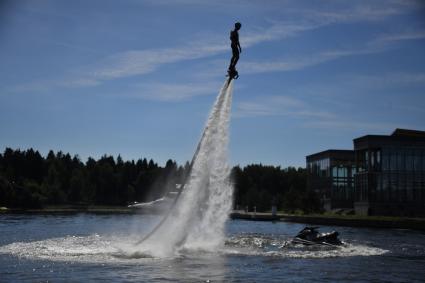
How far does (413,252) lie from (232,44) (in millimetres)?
21258

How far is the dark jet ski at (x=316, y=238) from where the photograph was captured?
4650 cm

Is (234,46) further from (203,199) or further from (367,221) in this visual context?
(367,221)

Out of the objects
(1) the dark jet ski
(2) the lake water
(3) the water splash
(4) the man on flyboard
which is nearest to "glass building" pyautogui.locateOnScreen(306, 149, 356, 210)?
(1) the dark jet ski

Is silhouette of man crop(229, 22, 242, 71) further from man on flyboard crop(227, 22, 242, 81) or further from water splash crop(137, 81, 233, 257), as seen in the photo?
water splash crop(137, 81, 233, 257)

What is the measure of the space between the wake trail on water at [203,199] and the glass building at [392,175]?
65.6m

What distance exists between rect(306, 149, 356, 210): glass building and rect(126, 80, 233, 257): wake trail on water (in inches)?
3352

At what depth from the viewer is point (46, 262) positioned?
32.8 meters

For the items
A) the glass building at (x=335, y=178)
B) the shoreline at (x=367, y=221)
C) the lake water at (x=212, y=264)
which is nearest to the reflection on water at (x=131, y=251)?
the lake water at (x=212, y=264)

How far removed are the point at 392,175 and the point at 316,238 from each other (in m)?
60.7

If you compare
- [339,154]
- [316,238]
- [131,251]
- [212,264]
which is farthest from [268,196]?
[212,264]

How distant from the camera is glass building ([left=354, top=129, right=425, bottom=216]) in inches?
3984

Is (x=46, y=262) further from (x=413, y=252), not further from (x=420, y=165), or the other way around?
(x=420, y=165)

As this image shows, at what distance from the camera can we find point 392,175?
4092 inches

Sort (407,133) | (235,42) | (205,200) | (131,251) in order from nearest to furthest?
(235,42) < (131,251) < (205,200) < (407,133)
